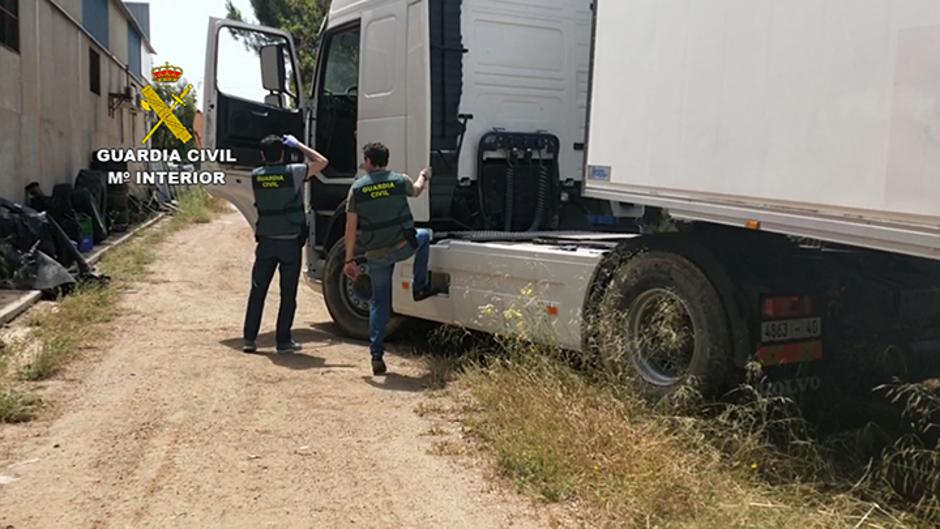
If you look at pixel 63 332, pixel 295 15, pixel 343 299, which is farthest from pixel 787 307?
pixel 295 15

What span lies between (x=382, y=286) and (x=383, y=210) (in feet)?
1.95

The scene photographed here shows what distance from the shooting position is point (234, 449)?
15.5 feet

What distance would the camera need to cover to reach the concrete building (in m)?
13.0

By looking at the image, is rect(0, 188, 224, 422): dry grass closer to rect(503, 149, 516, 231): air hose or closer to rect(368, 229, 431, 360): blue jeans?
rect(368, 229, 431, 360): blue jeans

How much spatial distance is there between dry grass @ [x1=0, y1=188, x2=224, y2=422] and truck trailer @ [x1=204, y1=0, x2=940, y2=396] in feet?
6.16

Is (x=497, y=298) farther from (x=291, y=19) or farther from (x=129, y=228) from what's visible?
(x=291, y=19)

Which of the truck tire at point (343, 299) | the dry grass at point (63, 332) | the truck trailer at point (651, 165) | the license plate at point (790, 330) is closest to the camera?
the truck trailer at point (651, 165)

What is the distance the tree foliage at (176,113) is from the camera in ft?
119

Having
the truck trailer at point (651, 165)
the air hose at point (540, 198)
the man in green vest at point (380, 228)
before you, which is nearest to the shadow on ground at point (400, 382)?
the man in green vest at point (380, 228)

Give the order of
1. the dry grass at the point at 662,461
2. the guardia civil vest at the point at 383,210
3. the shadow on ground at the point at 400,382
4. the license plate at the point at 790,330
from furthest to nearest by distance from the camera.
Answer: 1. the guardia civil vest at the point at 383,210
2. the shadow on ground at the point at 400,382
3. the license plate at the point at 790,330
4. the dry grass at the point at 662,461

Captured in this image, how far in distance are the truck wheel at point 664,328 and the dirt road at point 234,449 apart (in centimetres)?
123

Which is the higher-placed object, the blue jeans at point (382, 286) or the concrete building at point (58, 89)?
the concrete building at point (58, 89)

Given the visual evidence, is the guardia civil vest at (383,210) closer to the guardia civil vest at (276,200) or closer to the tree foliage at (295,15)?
the guardia civil vest at (276,200)

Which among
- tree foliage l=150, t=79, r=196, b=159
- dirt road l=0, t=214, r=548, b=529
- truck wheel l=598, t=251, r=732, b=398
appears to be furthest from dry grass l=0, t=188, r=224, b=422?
tree foliage l=150, t=79, r=196, b=159
